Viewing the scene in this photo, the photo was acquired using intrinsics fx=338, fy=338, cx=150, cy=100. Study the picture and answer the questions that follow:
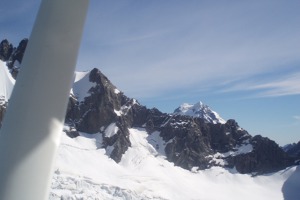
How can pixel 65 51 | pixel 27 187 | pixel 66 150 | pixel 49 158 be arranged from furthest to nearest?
pixel 66 150, pixel 65 51, pixel 49 158, pixel 27 187

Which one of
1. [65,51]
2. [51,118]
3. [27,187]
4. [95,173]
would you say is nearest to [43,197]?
[27,187]

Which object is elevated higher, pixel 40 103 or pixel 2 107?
pixel 2 107

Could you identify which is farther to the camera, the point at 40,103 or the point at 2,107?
the point at 2,107

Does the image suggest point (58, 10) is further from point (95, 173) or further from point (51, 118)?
point (95, 173)

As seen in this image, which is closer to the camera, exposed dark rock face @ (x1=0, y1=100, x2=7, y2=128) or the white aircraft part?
the white aircraft part

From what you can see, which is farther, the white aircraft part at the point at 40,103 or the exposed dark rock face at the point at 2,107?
the exposed dark rock face at the point at 2,107

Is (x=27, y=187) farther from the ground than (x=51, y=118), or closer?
closer

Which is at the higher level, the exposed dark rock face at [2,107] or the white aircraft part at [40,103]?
the exposed dark rock face at [2,107]

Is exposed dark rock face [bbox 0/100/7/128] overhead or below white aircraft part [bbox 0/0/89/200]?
overhead
